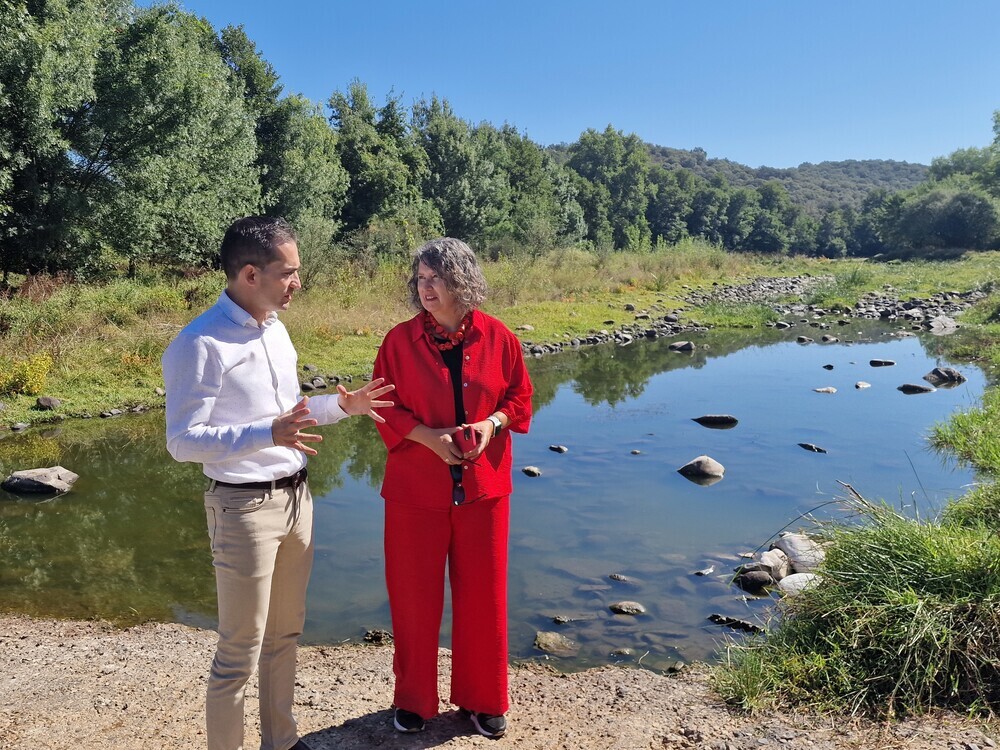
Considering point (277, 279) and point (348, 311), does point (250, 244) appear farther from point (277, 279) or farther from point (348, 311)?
point (348, 311)

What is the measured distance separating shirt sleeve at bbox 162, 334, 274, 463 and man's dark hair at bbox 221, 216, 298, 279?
32cm

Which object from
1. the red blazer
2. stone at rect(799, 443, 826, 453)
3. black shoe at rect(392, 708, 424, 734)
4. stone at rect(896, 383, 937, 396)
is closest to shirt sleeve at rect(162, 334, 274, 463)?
the red blazer

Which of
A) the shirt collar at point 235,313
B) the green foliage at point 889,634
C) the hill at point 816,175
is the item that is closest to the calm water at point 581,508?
the green foliage at point 889,634

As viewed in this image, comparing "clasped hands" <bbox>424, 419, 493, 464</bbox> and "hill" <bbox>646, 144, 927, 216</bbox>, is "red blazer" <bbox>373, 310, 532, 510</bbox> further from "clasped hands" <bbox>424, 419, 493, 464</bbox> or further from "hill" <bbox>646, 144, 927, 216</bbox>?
"hill" <bbox>646, 144, 927, 216</bbox>

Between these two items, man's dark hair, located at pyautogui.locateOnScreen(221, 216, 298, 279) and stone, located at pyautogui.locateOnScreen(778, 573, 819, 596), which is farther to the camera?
stone, located at pyautogui.locateOnScreen(778, 573, 819, 596)

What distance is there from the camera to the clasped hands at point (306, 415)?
260cm

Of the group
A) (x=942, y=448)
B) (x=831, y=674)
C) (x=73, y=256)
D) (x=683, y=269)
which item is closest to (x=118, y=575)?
(x=831, y=674)

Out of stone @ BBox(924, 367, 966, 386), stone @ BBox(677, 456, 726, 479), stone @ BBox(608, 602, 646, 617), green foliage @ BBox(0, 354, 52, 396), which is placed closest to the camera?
stone @ BBox(608, 602, 646, 617)

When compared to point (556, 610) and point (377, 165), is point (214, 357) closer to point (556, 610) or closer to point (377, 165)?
point (556, 610)

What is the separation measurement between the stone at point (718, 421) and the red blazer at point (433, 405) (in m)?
8.77

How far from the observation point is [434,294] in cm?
324

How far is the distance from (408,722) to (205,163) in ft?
67.1

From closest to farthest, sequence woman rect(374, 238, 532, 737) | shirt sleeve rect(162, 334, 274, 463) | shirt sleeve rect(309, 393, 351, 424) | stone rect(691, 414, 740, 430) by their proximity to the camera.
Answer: shirt sleeve rect(162, 334, 274, 463), shirt sleeve rect(309, 393, 351, 424), woman rect(374, 238, 532, 737), stone rect(691, 414, 740, 430)

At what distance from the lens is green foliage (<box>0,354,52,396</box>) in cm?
1179
